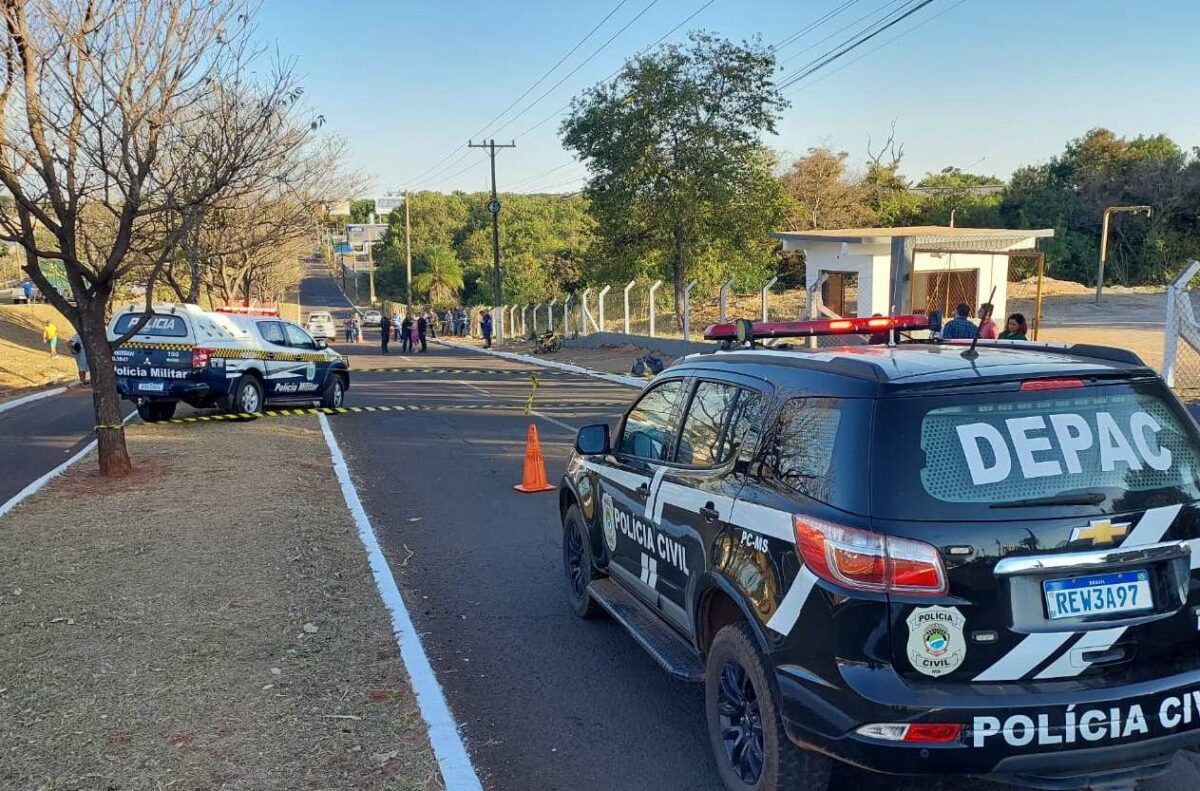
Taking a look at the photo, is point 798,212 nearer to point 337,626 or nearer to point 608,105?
point 608,105

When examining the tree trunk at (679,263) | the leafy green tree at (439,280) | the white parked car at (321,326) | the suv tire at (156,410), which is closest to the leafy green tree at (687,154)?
the tree trunk at (679,263)

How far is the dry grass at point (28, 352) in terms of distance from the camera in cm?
2852

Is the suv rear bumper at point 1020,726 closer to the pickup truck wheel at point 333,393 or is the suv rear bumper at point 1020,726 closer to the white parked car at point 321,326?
the pickup truck wheel at point 333,393

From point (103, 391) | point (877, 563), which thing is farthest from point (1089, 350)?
point (103, 391)

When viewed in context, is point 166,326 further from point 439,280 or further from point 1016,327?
point 439,280

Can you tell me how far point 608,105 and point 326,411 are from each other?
18.5 metres

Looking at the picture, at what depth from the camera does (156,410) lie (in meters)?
16.3

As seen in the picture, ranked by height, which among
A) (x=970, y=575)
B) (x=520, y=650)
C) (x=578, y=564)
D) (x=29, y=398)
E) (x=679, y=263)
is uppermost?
(x=679, y=263)

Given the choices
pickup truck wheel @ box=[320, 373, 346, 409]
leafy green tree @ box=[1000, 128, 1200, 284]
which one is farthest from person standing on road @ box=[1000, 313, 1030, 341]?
leafy green tree @ box=[1000, 128, 1200, 284]

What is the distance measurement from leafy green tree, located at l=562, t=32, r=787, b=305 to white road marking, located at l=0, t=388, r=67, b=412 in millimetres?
17362

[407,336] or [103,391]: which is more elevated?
[103,391]

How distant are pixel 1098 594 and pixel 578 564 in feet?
11.5

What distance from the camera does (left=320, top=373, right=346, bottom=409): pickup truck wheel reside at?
18047mm

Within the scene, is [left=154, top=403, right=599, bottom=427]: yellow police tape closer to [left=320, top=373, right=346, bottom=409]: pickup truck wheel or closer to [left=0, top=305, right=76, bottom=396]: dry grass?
[left=320, top=373, right=346, bottom=409]: pickup truck wheel
